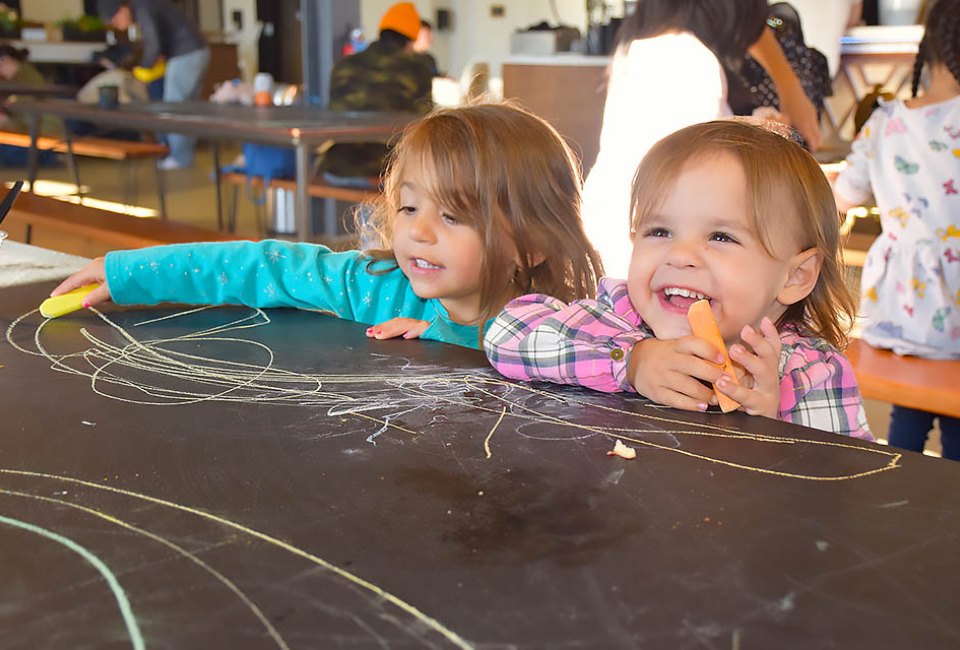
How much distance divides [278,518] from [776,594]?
31 cm

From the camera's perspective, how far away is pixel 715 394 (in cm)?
92

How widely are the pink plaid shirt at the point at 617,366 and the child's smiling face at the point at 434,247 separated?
0.29 meters

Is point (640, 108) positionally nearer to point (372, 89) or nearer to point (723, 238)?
point (723, 238)

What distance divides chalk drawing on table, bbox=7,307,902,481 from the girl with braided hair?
1443 mm

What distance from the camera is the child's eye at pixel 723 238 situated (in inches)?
40.5

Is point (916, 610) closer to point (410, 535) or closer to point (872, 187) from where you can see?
point (410, 535)

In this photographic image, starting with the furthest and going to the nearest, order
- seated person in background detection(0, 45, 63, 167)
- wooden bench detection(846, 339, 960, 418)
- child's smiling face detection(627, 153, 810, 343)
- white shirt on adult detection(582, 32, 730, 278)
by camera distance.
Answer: seated person in background detection(0, 45, 63, 167)
white shirt on adult detection(582, 32, 730, 278)
wooden bench detection(846, 339, 960, 418)
child's smiling face detection(627, 153, 810, 343)

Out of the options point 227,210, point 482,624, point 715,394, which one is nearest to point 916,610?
point 482,624

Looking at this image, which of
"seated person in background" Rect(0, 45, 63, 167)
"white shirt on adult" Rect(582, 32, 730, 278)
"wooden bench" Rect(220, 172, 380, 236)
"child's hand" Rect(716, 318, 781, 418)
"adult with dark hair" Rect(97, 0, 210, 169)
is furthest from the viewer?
"seated person in background" Rect(0, 45, 63, 167)

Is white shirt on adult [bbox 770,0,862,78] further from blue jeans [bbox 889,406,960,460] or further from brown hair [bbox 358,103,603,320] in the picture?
brown hair [bbox 358,103,603,320]

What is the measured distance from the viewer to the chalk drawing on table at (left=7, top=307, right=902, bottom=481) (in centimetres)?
82

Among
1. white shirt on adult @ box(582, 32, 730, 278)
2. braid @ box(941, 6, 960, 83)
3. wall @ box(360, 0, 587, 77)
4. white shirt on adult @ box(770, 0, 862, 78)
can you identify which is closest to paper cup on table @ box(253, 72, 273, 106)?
white shirt on adult @ box(770, 0, 862, 78)

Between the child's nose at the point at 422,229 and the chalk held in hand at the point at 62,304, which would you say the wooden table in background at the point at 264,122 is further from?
the chalk held in hand at the point at 62,304

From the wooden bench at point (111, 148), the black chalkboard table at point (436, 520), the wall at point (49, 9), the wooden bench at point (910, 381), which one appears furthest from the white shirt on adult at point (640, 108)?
the wall at point (49, 9)
